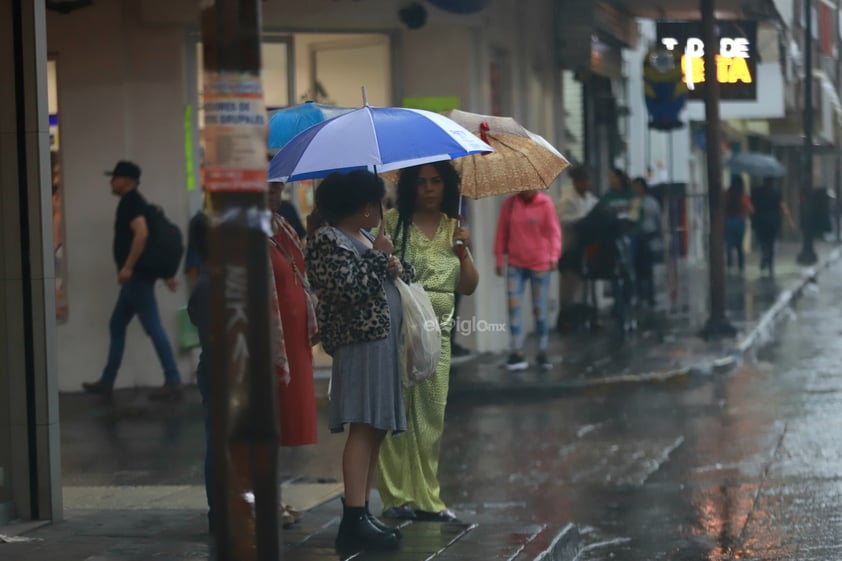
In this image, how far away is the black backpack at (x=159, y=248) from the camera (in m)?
13.6

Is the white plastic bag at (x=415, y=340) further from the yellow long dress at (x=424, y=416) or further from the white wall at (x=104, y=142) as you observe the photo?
the white wall at (x=104, y=142)

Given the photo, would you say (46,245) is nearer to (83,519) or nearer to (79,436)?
(83,519)

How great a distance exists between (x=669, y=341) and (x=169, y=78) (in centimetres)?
655

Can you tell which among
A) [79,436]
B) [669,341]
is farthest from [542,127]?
[79,436]

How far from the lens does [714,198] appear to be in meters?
18.2

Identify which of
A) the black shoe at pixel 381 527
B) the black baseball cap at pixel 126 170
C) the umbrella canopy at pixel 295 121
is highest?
the black baseball cap at pixel 126 170

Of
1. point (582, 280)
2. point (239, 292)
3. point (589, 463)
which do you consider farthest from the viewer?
point (582, 280)

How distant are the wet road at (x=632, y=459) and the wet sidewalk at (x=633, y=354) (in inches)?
12.2

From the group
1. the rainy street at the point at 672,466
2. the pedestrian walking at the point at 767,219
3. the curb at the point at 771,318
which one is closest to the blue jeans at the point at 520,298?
the rainy street at the point at 672,466

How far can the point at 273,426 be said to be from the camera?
4098 mm

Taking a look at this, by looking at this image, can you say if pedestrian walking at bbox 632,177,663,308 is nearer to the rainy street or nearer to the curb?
the curb

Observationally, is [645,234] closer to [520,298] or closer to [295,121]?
[520,298]

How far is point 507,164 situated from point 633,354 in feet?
28.2

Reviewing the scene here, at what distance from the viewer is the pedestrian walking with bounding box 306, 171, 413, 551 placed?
707 cm
